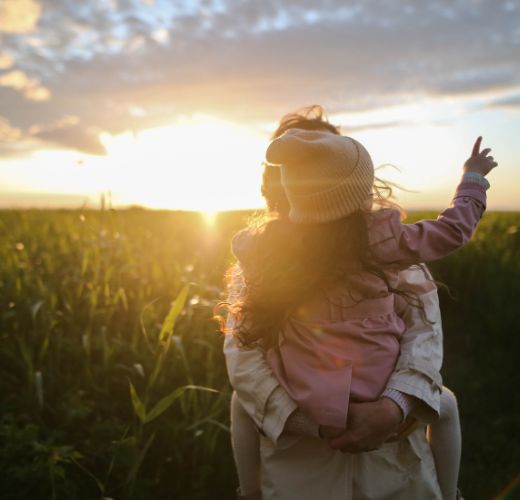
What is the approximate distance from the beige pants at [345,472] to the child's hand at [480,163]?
0.86 metres

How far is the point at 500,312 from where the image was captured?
4297 mm

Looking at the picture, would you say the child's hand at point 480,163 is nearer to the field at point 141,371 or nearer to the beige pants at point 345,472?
the field at point 141,371

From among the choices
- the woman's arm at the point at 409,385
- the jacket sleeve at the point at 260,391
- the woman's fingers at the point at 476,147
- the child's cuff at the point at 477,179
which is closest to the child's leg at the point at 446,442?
the woman's arm at the point at 409,385

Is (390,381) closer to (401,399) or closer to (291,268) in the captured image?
(401,399)

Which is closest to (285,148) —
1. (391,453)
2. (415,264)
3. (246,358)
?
(415,264)

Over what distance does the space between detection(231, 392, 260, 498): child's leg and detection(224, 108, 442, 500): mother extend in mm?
66

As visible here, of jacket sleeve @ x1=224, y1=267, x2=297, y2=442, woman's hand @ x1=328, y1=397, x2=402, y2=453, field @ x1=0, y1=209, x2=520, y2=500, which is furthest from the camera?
field @ x1=0, y1=209, x2=520, y2=500

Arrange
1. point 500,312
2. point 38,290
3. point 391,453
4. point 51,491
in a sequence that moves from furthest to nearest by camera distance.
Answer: point 500,312, point 38,290, point 51,491, point 391,453

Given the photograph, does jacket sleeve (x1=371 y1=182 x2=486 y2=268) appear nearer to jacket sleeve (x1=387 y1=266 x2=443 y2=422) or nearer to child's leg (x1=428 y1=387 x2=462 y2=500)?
jacket sleeve (x1=387 y1=266 x2=443 y2=422)

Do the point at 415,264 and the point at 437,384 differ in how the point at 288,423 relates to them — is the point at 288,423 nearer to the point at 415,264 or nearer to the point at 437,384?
the point at 437,384

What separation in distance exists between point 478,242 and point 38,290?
3903mm

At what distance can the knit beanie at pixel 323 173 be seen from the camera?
65.8 inches

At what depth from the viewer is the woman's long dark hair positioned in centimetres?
174

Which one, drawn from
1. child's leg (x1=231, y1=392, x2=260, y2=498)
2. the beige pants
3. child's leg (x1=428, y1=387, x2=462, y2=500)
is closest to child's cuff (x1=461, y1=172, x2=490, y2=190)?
child's leg (x1=428, y1=387, x2=462, y2=500)
